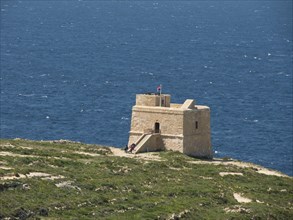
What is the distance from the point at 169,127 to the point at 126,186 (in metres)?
19.0

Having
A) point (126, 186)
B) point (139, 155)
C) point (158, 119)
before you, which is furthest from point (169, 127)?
point (126, 186)

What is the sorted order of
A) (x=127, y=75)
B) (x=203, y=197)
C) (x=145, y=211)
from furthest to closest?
1. (x=127, y=75)
2. (x=203, y=197)
3. (x=145, y=211)

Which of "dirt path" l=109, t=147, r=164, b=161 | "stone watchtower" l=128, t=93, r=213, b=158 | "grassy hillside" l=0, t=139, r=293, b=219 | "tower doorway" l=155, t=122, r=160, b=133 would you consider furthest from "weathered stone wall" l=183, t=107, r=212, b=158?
"dirt path" l=109, t=147, r=164, b=161

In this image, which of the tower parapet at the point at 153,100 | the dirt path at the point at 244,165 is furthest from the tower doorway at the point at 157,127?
A: the dirt path at the point at 244,165

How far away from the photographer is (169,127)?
85562mm

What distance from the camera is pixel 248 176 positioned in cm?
7888

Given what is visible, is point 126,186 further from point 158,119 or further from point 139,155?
point 158,119

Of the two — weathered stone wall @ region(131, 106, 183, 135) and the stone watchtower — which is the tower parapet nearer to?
the stone watchtower

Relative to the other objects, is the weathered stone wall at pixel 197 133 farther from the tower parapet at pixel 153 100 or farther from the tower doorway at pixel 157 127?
the tower parapet at pixel 153 100

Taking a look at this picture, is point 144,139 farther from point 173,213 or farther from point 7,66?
point 7,66

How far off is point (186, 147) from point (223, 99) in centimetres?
7924

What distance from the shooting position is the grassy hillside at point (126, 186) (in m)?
60.2

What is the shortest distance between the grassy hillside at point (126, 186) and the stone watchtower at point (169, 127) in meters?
1.50

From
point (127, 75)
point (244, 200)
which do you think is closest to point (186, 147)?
point (244, 200)
